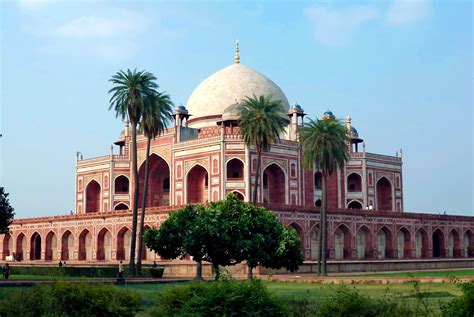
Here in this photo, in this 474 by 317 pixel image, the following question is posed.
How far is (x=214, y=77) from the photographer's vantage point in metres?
65.4

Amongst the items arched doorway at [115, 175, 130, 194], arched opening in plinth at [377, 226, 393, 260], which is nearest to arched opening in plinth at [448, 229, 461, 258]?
arched opening in plinth at [377, 226, 393, 260]

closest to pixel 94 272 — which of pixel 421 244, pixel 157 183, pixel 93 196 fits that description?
pixel 157 183

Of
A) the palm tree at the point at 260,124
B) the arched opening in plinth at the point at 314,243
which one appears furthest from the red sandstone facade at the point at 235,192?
the palm tree at the point at 260,124

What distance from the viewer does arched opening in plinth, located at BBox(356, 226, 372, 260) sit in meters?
51.2

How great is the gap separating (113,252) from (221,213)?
73.3ft

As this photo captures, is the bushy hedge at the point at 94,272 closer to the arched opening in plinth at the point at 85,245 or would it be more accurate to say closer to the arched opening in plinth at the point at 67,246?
the arched opening in plinth at the point at 85,245

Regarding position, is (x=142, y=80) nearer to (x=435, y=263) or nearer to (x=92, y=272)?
(x=92, y=272)

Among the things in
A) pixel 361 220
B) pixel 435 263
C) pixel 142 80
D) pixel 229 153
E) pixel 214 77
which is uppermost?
pixel 214 77

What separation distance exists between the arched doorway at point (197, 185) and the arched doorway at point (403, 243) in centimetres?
1597

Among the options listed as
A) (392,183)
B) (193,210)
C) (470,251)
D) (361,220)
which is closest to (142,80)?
(193,210)

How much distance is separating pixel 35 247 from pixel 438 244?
35.9m

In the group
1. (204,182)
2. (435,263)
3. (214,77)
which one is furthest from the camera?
(214,77)

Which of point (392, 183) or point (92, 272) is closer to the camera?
point (92, 272)

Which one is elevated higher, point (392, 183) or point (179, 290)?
point (392, 183)
